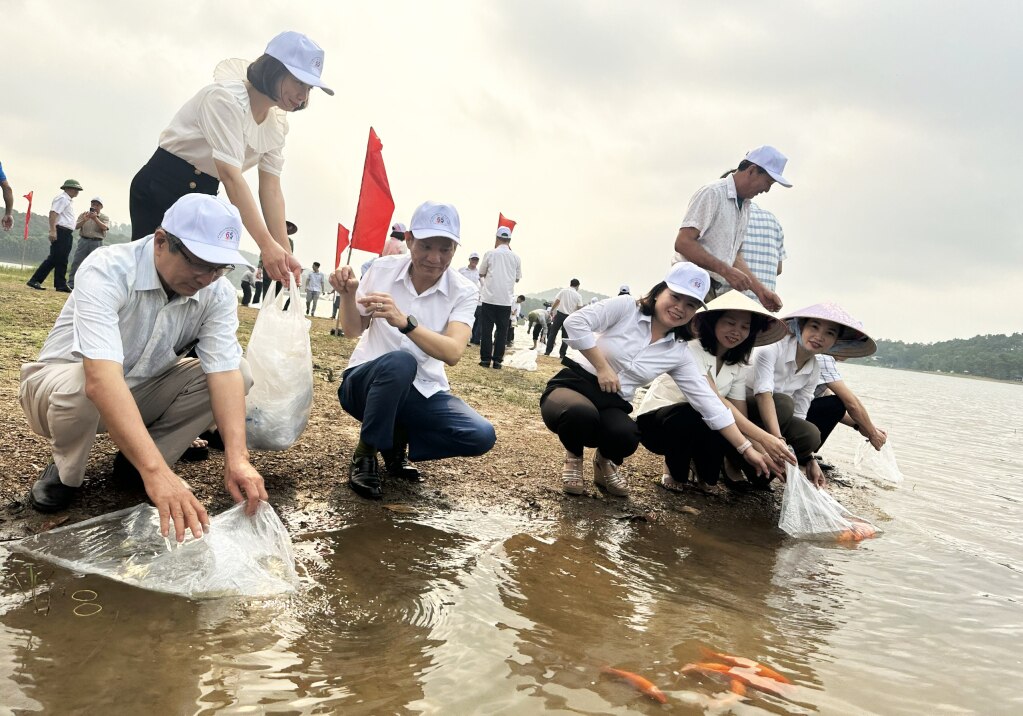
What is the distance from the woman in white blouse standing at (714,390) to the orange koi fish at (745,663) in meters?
2.02

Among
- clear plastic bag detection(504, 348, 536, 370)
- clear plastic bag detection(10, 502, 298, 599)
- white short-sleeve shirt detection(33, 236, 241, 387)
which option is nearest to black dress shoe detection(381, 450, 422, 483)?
white short-sleeve shirt detection(33, 236, 241, 387)

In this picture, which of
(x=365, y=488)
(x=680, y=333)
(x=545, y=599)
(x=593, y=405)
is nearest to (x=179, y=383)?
(x=365, y=488)

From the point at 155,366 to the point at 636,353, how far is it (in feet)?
7.74

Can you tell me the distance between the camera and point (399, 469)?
136 inches

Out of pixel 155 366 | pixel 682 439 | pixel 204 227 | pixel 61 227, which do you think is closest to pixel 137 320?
pixel 155 366

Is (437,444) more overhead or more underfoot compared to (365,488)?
more overhead

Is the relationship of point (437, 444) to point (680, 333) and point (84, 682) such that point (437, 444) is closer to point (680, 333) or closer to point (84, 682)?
point (680, 333)

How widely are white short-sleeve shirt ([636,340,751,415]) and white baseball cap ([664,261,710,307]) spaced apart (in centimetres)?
59

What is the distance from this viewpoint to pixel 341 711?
1.40m

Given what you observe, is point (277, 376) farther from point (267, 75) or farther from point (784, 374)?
point (784, 374)

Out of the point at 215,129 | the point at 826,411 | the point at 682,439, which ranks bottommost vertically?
the point at 682,439

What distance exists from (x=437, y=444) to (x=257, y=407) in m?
0.89

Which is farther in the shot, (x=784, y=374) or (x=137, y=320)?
(x=784, y=374)

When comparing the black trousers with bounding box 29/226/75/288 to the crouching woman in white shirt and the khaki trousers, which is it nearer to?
the khaki trousers
